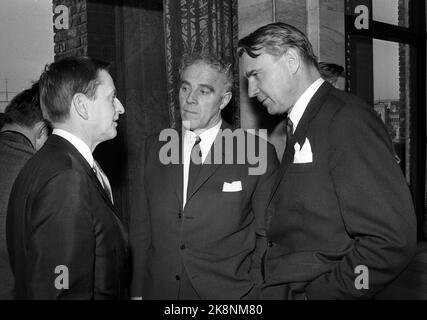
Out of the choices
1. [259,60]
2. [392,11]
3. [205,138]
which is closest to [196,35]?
[205,138]

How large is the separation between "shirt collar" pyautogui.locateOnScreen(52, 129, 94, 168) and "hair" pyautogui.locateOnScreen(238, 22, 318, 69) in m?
0.73

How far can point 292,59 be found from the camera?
1.58m

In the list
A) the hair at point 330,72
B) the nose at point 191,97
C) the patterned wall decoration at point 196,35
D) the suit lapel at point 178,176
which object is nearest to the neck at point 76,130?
the suit lapel at point 178,176

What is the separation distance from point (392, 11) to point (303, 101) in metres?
3.89

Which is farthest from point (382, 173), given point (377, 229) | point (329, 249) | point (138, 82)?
point (138, 82)

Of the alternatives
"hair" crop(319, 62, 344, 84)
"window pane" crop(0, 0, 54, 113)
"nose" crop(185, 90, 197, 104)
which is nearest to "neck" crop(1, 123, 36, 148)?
"nose" crop(185, 90, 197, 104)

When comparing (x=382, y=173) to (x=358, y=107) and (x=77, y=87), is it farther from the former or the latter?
(x=77, y=87)

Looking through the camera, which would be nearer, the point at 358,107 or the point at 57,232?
the point at 57,232

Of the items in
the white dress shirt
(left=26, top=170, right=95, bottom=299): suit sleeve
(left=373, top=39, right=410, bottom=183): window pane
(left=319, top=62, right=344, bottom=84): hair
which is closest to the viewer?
(left=26, top=170, right=95, bottom=299): suit sleeve

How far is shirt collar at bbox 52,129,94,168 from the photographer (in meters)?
1.49

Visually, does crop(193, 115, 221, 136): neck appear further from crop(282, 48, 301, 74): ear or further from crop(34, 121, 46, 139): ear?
crop(34, 121, 46, 139): ear

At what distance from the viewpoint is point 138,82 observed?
11.8 feet
